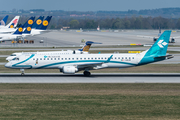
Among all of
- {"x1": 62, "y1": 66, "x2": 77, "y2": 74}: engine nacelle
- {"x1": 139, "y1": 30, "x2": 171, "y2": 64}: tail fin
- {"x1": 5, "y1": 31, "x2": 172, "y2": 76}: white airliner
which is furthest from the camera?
{"x1": 139, "y1": 30, "x2": 171, "y2": 64}: tail fin

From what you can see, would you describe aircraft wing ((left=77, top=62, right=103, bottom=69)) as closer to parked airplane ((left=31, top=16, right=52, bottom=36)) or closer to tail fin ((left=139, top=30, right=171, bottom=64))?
tail fin ((left=139, top=30, right=171, bottom=64))

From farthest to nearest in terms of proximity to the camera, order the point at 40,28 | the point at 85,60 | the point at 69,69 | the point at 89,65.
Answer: the point at 40,28 → the point at 85,60 → the point at 89,65 → the point at 69,69

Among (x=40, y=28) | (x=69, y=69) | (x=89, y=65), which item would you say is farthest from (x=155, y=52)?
(x=40, y=28)

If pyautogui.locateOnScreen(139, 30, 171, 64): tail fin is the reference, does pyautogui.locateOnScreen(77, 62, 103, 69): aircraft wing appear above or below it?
below

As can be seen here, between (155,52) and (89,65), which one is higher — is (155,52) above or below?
above

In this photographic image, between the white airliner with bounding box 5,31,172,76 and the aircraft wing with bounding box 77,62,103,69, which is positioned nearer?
the aircraft wing with bounding box 77,62,103,69

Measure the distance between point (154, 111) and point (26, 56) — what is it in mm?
26513

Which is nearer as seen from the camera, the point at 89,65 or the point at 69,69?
the point at 69,69

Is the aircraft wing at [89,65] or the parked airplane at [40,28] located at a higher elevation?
the parked airplane at [40,28]

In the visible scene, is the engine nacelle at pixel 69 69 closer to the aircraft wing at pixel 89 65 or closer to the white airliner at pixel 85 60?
the white airliner at pixel 85 60

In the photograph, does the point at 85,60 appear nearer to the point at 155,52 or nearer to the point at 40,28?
the point at 155,52

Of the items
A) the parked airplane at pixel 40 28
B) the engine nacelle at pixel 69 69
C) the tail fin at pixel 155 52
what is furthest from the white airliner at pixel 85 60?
the parked airplane at pixel 40 28

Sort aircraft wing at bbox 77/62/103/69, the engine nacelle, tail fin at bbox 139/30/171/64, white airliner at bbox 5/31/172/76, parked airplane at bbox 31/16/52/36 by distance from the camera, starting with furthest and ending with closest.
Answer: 1. parked airplane at bbox 31/16/52/36
2. tail fin at bbox 139/30/171/64
3. white airliner at bbox 5/31/172/76
4. aircraft wing at bbox 77/62/103/69
5. the engine nacelle

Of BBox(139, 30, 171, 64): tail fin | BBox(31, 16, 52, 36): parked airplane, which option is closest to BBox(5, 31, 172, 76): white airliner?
BBox(139, 30, 171, 64): tail fin
